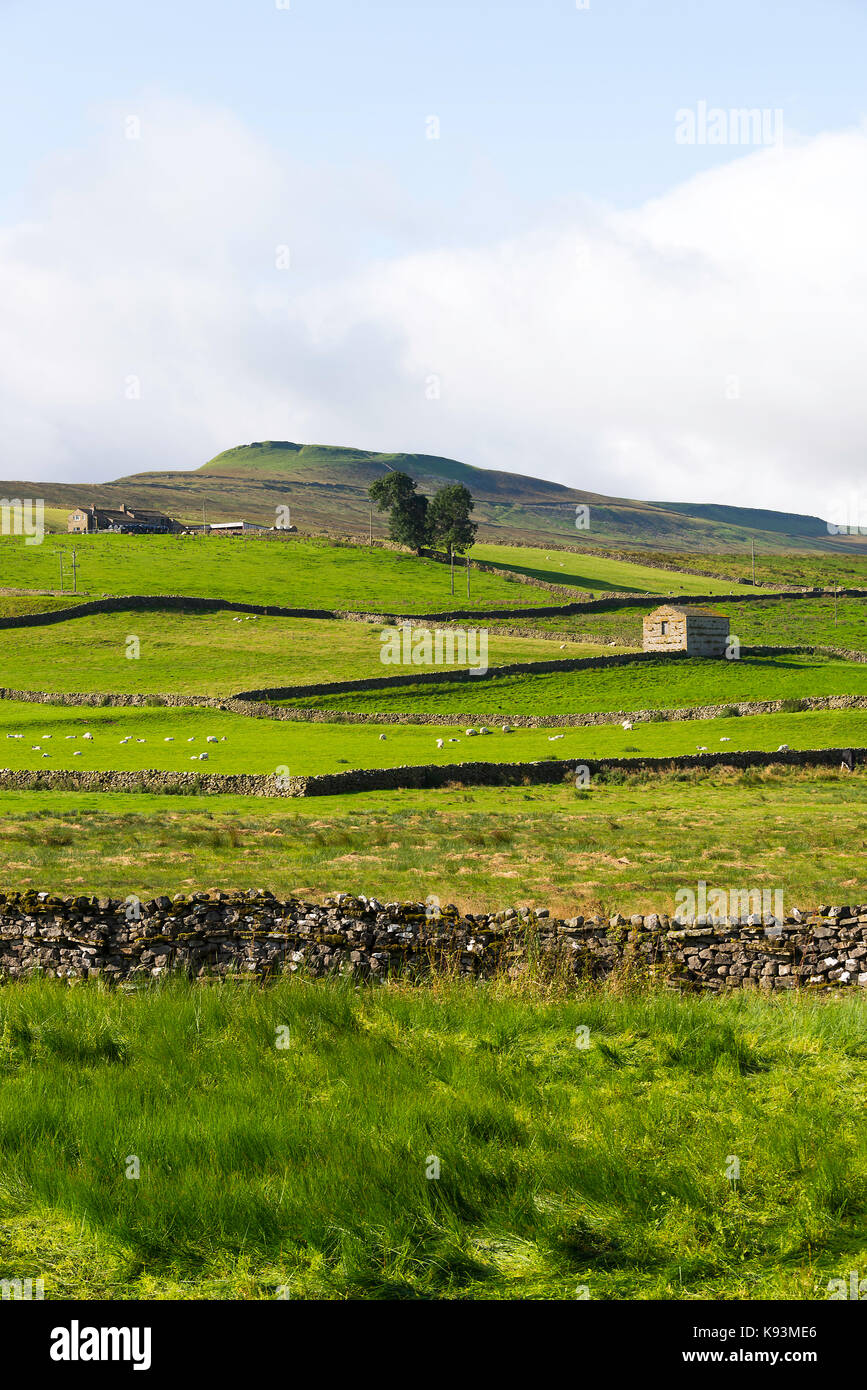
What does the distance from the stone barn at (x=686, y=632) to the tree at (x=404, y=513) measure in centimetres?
5024

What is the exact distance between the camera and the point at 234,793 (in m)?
38.1

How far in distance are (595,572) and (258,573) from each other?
4433cm

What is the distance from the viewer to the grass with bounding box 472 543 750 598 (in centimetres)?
11831

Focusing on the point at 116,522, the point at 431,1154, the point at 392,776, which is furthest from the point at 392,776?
the point at 116,522

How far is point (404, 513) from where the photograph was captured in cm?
12119

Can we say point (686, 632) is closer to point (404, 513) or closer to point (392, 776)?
point (392, 776)

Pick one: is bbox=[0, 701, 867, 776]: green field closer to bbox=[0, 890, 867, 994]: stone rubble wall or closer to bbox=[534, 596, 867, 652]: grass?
bbox=[0, 890, 867, 994]: stone rubble wall

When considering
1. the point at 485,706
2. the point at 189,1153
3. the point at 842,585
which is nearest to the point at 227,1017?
the point at 189,1153

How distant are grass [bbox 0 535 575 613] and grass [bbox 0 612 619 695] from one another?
9.90 metres

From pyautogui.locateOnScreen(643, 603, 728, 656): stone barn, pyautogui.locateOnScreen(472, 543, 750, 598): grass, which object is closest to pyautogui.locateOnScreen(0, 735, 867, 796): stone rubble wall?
pyautogui.locateOnScreen(643, 603, 728, 656): stone barn

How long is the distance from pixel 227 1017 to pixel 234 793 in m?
28.8

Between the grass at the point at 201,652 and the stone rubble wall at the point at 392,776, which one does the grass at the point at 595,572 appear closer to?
the grass at the point at 201,652
